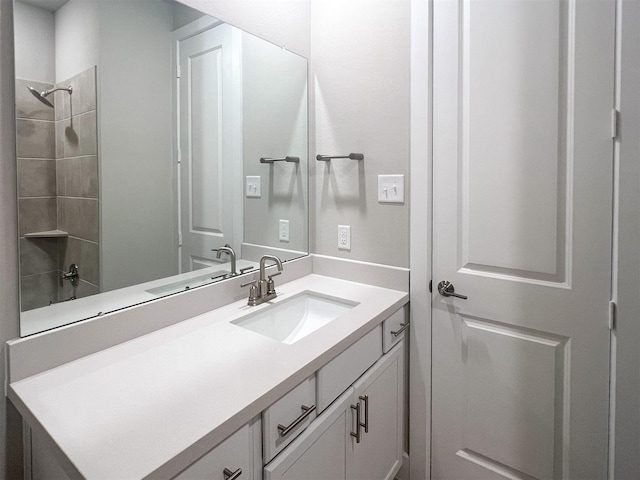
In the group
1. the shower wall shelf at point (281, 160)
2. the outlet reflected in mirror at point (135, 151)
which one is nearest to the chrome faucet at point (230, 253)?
the outlet reflected in mirror at point (135, 151)

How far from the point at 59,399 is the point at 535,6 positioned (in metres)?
1.74

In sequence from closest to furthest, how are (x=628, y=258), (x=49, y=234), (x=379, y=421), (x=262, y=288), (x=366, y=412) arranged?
(x=49, y=234), (x=628, y=258), (x=366, y=412), (x=379, y=421), (x=262, y=288)

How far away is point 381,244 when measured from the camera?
1604 millimetres

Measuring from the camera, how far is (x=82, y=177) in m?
0.98

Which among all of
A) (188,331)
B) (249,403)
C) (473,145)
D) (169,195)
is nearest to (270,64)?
(169,195)

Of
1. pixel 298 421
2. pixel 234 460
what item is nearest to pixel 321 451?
pixel 298 421

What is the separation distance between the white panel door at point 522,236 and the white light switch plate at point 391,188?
0.15 metres

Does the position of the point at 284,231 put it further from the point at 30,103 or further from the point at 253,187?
the point at 30,103

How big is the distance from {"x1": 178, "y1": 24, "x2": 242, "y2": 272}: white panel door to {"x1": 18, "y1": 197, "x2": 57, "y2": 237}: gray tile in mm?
394

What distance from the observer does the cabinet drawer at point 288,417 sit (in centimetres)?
81

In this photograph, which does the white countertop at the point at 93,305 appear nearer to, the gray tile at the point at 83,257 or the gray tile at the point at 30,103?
the gray tile at the point at 83,257

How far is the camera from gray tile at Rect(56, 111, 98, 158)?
95 centimetres

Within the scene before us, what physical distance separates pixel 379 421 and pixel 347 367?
1.16 feet

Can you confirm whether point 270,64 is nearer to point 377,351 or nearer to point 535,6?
point 535,6
